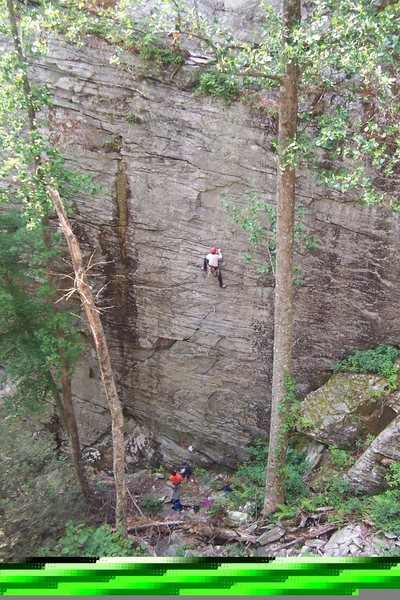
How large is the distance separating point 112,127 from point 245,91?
3544mm

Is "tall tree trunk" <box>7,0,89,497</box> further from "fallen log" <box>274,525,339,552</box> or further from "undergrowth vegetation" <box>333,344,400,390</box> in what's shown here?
"undergrowth vegetation" <box>333,344,400,390</box>

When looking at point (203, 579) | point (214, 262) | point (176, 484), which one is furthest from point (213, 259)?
point (203, 579)

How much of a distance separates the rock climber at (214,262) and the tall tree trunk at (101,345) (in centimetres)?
409

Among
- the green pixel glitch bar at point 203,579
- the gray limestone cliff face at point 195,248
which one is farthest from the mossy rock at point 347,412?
the green pixel glitch bar at point 203,579

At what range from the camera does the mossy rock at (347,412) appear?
9.82 meters

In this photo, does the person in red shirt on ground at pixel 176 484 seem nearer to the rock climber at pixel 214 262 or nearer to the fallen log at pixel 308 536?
the fallen log at pixel 308 536

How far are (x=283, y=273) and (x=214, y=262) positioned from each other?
330cm

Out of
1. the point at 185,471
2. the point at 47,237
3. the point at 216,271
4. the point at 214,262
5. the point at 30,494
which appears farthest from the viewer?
the point at 185,471

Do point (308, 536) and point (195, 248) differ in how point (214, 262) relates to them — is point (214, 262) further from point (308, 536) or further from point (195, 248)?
point (308, 536)

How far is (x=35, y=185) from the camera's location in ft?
27.6

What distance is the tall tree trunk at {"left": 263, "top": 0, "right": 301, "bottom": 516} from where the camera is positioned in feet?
23.8

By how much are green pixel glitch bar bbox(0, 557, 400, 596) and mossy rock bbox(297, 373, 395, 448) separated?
6268 mm

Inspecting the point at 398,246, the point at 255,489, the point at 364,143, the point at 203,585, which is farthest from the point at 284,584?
the point at 398,246

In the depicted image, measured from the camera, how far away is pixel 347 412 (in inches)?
396
